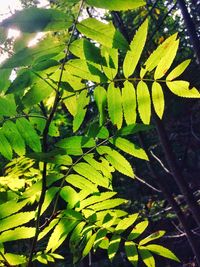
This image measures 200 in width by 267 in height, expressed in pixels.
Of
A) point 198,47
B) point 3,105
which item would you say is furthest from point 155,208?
point 3,105

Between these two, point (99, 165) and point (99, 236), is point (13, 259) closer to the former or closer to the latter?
point (99, 236)

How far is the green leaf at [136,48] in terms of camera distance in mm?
1201

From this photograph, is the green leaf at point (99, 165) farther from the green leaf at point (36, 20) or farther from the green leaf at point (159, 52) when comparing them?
the green leaf at point (36, 20)

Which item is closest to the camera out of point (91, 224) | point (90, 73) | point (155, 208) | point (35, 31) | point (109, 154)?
point (35, 31)

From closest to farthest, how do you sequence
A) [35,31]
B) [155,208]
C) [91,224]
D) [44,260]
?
1. [35,31]
2. [91,224]
3. [44,260]
4. [155,208]

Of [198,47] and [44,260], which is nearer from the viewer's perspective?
[44,260]

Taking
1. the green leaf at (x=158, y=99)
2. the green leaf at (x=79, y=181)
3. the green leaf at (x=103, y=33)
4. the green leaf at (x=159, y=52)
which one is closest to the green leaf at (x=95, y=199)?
the green leaf at (x=79, y=181)

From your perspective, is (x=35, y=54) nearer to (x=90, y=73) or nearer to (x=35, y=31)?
(x=35, y=31)

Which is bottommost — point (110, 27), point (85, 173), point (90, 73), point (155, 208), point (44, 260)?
point (155, 208)

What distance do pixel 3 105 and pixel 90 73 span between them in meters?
0.39

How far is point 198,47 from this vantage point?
14.1ft

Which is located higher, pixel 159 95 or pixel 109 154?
pixel 159 95

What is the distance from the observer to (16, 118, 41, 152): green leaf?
1.43 meters

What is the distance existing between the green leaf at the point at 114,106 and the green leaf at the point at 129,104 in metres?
0.02
